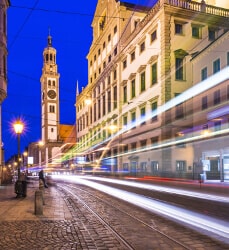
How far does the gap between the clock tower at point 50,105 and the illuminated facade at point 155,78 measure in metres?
62.7

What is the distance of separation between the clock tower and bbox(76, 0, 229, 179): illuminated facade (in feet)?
206

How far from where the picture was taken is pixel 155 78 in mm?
37625

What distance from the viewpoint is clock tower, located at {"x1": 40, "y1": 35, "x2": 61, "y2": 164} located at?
4424 inches

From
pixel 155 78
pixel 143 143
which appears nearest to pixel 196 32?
pixel 155 78

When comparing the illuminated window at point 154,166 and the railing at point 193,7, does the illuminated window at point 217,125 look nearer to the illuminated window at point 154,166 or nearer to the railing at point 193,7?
the illuminated window at point 154,166

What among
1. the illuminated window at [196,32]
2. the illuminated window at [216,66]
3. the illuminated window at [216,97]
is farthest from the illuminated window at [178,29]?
the illuminated window at [216,97]

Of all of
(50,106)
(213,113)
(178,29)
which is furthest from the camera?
(50,106)

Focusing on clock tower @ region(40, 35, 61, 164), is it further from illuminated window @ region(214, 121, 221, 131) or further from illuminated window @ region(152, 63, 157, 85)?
illuminated window @ region(214, 121, 221, 131)

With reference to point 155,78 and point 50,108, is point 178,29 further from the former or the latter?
point 50,108

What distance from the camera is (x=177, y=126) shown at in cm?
3475

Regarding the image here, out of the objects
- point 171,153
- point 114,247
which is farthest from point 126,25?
point 114,247

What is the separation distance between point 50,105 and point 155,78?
78562mm

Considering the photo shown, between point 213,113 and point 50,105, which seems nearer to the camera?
point 213,113

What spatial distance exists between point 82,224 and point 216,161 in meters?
24.4
